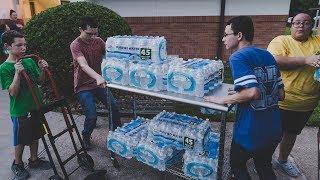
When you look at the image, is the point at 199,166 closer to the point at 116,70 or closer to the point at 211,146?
the point at 211,146

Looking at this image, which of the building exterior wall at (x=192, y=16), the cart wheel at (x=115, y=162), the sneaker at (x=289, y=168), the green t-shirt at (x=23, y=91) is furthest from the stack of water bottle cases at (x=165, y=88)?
the building exterior wall at (x=192, y=16)

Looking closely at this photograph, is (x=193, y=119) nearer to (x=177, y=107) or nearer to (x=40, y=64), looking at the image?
(x=40, y=64)

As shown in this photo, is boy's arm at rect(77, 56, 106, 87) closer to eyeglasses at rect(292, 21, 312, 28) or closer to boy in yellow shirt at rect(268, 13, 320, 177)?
boy in yellow shirt at rect(268, 13, 320, 177)

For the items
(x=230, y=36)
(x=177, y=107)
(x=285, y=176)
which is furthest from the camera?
(x=177, y=107)

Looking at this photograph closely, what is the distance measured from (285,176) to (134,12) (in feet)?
23.9

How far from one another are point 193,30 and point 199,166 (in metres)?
7.12

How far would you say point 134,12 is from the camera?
9.79 meters

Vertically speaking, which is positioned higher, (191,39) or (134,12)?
(134,12)

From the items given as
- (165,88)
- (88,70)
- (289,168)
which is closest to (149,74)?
(165,88)

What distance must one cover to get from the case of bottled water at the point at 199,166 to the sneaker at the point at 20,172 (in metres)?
2.30

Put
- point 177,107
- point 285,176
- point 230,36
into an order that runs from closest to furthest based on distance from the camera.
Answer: point 230,36
point 285,176
point 177,107

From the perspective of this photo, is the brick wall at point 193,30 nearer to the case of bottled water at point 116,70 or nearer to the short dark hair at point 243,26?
the case of bottled water at point 116,70

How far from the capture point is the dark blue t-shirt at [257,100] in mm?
2711

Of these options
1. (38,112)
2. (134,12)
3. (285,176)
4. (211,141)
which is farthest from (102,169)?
(134,12)
